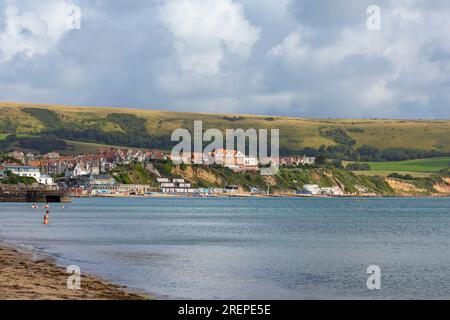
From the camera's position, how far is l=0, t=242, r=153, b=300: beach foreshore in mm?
35156

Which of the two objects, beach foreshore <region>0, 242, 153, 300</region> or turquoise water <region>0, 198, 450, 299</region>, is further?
turquoise water <region>0, 198, 450, 299</region>

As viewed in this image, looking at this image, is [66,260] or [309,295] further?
[66,260]

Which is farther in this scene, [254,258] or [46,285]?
[254,258]

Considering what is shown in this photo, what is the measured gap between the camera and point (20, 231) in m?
88.8

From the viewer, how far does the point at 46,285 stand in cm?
3909

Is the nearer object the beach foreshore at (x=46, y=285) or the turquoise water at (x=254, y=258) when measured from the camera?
the beach foreshore at (x=46, y=285)

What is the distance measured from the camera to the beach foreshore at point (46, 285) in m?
35.2
